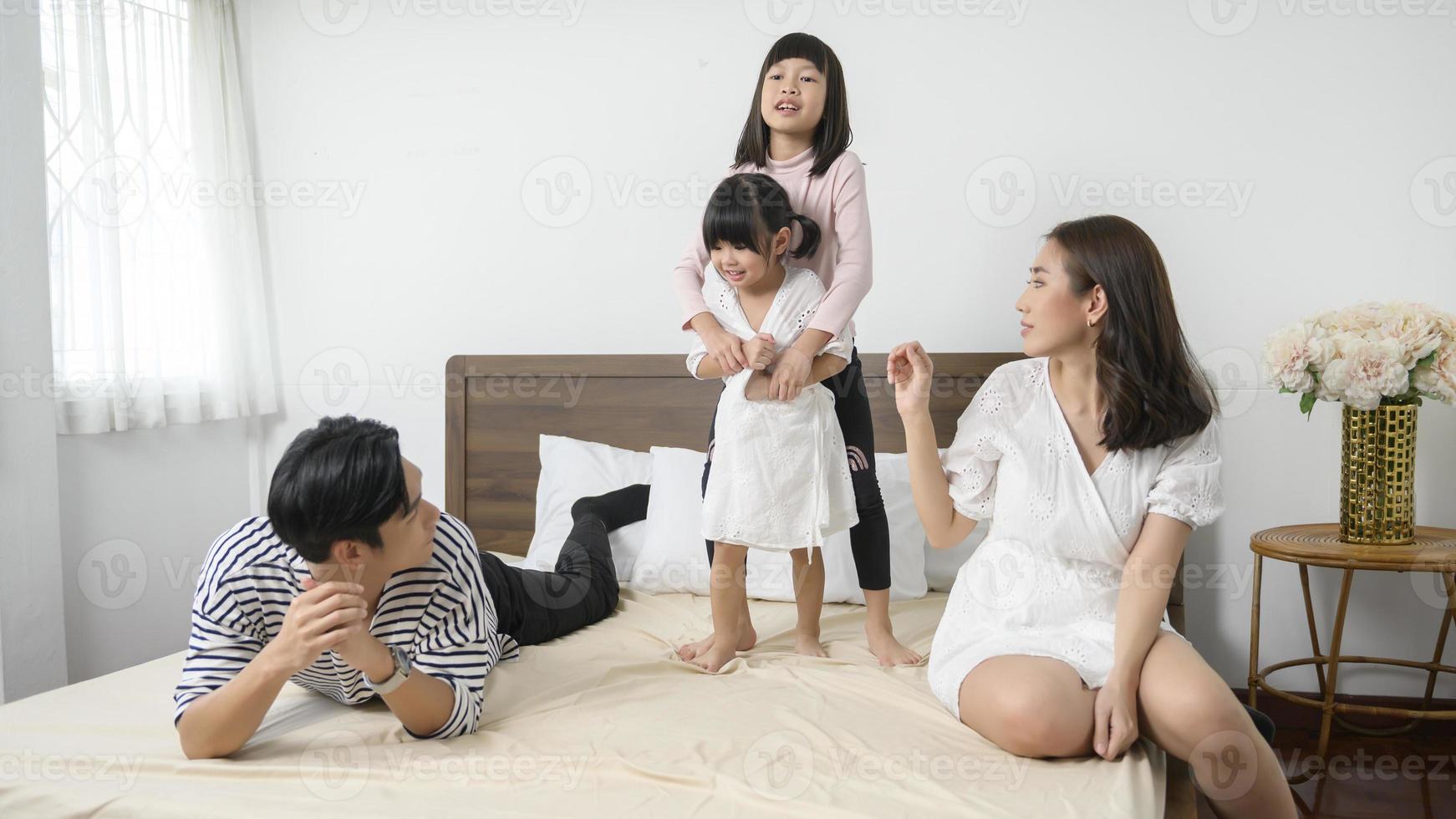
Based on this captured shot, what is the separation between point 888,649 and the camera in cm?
189

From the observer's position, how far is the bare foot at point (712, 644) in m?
1.88

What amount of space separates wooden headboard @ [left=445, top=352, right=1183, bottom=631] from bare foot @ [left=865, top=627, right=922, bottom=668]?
0.77m

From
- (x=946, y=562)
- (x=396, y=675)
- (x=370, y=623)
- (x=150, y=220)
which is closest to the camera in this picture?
(x=396, y=675)

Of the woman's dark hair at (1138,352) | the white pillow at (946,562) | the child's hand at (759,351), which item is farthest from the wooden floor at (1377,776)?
the child's hand at (759,351)

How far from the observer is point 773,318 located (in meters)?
1.85

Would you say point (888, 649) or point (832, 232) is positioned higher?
point (832, 232)

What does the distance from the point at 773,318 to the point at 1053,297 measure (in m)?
0.51

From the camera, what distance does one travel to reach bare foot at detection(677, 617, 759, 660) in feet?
6.18

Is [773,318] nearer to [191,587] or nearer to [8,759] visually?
[8,759]

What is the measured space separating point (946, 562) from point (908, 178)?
→ 101 centimetres

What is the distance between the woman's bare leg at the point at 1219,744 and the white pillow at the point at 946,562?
1.01 m

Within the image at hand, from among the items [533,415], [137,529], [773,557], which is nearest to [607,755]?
[773,557]

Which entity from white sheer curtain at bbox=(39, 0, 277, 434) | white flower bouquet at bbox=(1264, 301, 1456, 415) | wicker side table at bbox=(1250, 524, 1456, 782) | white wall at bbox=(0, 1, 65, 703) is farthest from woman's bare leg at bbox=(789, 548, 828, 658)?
white sheer curtain at bbox=(39, 0, 277, 434)

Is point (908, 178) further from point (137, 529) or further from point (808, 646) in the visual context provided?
point (137, 529)
